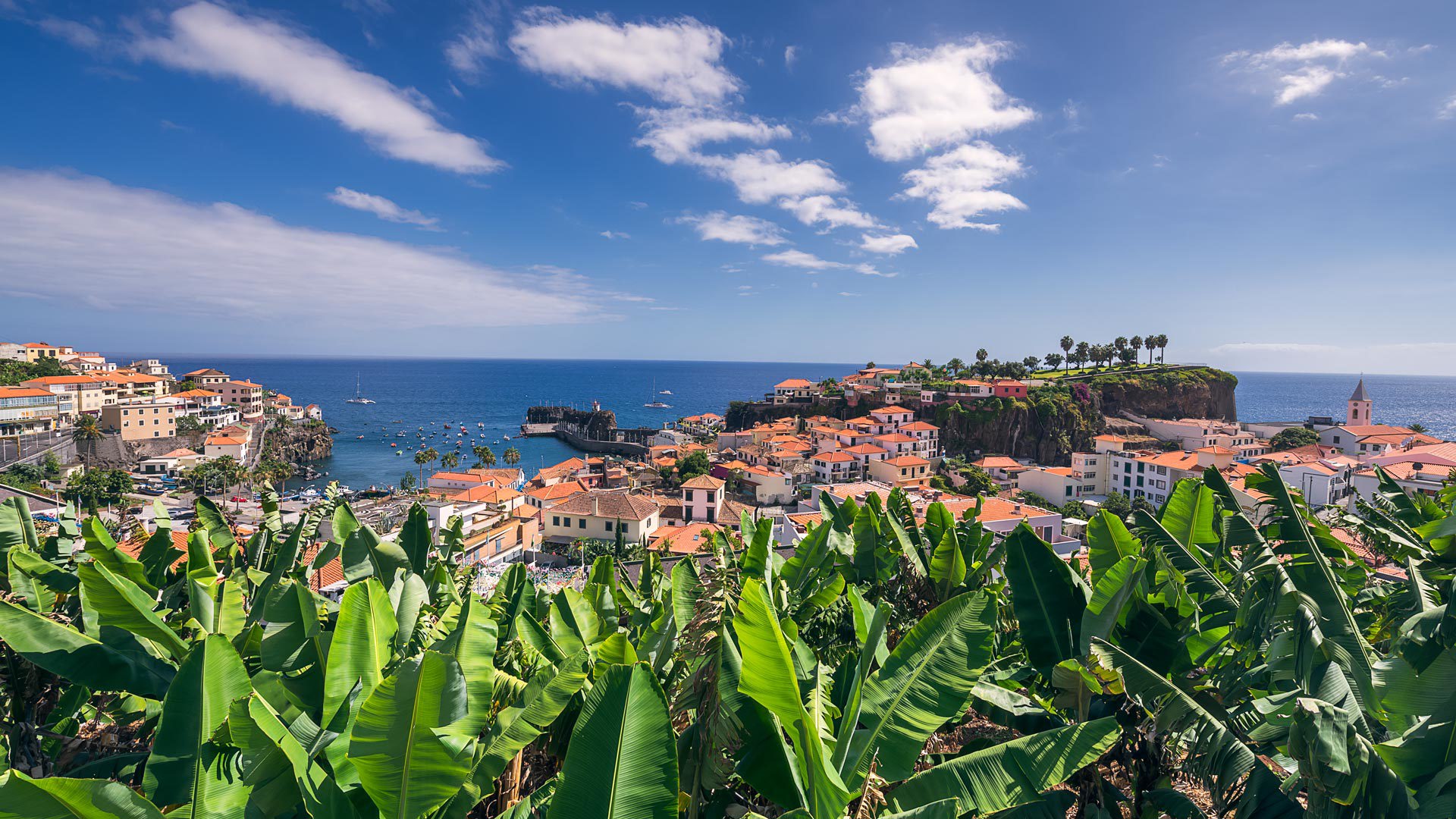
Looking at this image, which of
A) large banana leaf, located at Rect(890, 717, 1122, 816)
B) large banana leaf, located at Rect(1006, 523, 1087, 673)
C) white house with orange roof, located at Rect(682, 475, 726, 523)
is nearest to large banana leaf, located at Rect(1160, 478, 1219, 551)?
large banana leaf, located at Rect(1006, 523, 1087, 673)

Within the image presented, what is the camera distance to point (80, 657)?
340 centimetres

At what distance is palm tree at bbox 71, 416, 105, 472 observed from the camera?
61.2 m

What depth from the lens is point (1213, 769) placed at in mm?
2971

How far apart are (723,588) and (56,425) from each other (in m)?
94.7

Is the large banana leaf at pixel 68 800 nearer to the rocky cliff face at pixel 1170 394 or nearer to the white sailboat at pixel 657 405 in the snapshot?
the rocky cliff face at pixel 1170 394

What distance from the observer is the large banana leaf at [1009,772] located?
2789 mm

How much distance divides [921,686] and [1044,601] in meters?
1.66

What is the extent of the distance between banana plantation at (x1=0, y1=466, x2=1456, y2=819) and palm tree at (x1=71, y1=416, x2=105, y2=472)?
7881 cm

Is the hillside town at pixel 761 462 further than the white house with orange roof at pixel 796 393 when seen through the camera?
No

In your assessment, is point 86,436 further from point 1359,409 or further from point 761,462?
point 1359,409

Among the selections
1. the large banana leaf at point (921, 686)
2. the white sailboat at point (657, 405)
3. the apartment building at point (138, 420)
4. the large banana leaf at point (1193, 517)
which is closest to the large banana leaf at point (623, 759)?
the large banana leaf at point (921, 686)

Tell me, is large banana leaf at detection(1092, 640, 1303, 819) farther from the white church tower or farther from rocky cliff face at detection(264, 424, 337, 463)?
the white church tower

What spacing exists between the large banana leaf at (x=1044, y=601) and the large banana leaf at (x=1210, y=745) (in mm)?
591

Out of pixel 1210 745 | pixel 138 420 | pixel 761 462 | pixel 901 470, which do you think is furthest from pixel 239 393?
pixel 1210 745
